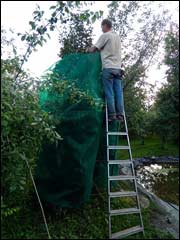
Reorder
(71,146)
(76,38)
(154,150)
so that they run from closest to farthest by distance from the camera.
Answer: (71,146) → (76,38) → (154,150)

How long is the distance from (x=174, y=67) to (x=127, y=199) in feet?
29.1

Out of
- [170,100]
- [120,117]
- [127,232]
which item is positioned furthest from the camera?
[170,100]

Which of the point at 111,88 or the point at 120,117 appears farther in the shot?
the point at 120,117

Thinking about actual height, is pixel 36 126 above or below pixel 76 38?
Answer: below

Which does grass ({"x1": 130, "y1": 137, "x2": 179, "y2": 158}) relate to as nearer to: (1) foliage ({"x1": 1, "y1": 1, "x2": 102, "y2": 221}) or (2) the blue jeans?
(2) the blue jeans

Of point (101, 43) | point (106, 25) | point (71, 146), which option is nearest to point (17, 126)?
point (71, 146)

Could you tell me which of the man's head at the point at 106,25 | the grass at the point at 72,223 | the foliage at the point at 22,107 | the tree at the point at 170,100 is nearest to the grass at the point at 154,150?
the tree at the point at 170,100

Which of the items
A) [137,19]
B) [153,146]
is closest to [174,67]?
[153,146]

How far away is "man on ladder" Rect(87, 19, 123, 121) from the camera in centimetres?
394

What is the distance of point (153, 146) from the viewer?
15.2 m

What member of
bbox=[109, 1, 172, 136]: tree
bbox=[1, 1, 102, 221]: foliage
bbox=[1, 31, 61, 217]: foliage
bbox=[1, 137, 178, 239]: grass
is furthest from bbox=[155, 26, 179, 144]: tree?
bbox=[1, 31, 61, 217]: foliage

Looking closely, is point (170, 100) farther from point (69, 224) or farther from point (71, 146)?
point (69, 224)

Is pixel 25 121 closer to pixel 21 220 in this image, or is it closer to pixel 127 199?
pixel 21 220

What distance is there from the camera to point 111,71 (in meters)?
3.96
